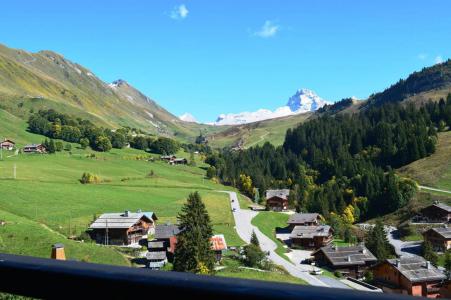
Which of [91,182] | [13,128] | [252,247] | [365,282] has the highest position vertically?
[13,128]

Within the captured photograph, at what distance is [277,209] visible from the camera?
11044cm

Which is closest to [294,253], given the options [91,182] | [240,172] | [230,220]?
[230,220]

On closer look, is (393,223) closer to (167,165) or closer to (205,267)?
(205,267)

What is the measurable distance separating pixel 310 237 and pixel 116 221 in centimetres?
3268

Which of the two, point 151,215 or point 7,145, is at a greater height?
point 7,145

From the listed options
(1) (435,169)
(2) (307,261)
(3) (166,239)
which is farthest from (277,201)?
(3) (166,239)

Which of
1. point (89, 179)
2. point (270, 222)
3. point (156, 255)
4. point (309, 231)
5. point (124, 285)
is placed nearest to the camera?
point (124, 285)

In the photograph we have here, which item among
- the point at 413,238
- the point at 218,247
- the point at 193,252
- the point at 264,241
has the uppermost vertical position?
the point at 193,252

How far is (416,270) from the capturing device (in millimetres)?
53406

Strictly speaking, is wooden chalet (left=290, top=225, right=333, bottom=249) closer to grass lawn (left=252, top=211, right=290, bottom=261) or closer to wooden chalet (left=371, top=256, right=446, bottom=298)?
grass lawn (left=252, top=211, right=290, bottom=261)

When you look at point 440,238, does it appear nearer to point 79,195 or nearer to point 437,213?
point 437,213

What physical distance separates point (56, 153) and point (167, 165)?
32.8 metres

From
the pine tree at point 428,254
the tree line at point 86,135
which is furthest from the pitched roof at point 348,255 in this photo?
the tree line at point 86,135

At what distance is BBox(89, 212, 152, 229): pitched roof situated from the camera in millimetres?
66338
